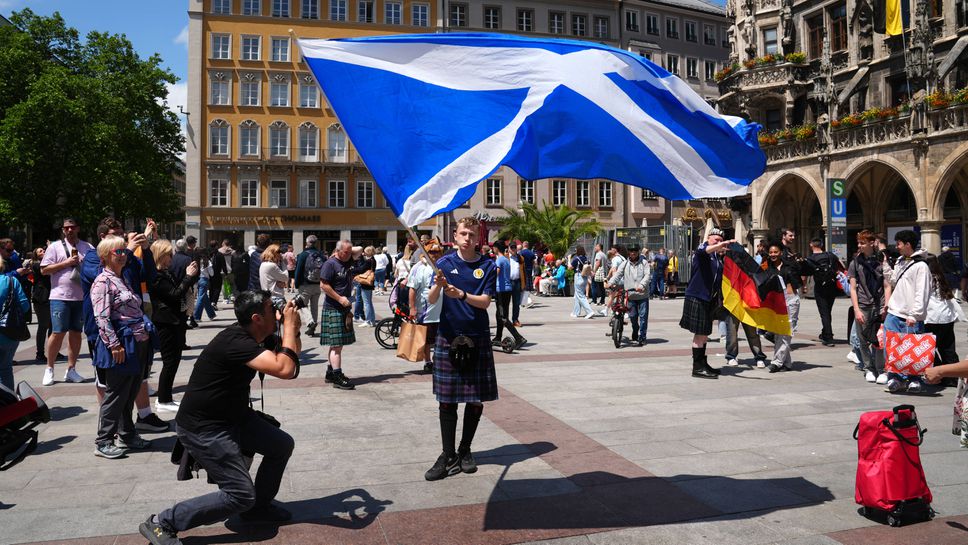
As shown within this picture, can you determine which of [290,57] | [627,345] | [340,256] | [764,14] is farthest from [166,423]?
[290,57]

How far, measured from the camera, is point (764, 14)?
1501 inches

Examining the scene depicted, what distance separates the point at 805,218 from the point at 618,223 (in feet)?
60.4

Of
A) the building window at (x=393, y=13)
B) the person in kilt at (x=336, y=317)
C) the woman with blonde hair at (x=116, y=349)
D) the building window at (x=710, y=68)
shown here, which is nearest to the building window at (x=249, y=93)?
the building window at (x=393, y=13)

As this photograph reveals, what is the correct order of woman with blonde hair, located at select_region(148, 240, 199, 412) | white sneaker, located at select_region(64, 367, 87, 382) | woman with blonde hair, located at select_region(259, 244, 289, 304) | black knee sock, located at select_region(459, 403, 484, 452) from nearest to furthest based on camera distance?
black knee sock, located at select_region(459, 403, 484, 452), woman with blonde hair, located at select_region(148, 240, 199, 412), white sneaker, located at select_region(64, 367, 87, 382), woman with blonde hair, located at select_region(259, 244, 289, 304)

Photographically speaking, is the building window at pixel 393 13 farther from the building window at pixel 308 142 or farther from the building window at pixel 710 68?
the building window at pixel 710 68

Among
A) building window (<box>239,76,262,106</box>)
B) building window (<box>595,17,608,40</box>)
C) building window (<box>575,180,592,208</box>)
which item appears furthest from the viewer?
building window (<box>595,17,608,40</box>)

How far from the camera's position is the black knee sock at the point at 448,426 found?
554 cm

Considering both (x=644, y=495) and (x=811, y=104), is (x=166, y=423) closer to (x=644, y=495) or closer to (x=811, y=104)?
(x=644, y=495)

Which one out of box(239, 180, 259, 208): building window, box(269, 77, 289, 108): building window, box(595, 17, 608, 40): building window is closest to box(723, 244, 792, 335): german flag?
box(239, 180, 259, 208): building window

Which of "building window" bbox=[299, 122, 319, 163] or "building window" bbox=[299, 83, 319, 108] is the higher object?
"building window" bbox=[299, 83, 319, 108]

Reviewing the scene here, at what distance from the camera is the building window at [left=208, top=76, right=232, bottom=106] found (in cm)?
5032

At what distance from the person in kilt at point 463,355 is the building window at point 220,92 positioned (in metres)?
49.7

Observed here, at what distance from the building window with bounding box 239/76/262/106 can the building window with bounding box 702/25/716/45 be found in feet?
114

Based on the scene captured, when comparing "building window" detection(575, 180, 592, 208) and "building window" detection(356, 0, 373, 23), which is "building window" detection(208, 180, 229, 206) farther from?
"building window" detection(575, 180, 592, 208)
